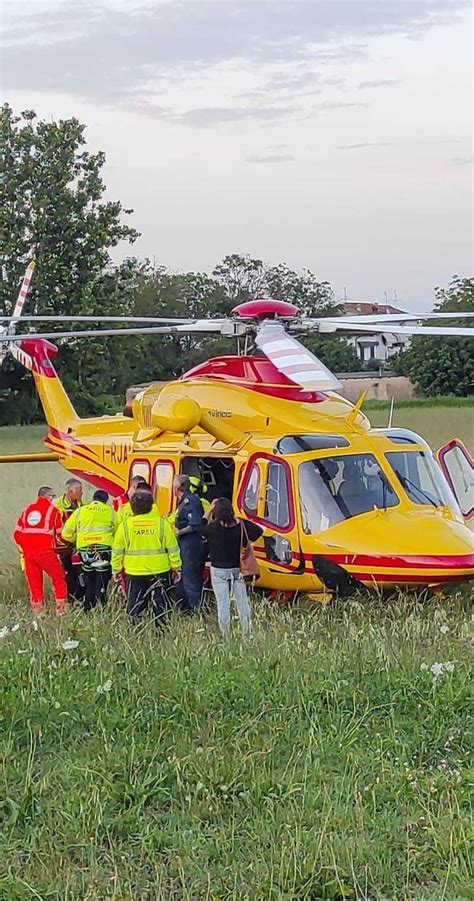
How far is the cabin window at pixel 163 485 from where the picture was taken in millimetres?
11641

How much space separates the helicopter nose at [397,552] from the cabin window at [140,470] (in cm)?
276

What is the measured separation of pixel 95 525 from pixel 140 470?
5.84ft

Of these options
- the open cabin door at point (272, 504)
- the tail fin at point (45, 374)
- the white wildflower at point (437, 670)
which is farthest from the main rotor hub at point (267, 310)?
the white wildflower at point (437, 670)

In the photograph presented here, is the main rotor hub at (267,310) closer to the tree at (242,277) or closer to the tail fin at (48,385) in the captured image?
the tail fin at (48,385)

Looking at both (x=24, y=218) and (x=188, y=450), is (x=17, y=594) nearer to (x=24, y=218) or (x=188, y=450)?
(x=188, y=450)

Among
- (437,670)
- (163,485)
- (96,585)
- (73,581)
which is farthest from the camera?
(163,485)

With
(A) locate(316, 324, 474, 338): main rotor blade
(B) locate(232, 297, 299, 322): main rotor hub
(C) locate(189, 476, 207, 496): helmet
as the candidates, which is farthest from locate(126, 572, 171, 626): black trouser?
(A) locate(316, 324, 474, 338): main rotor blade

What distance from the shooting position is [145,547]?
9.29 metres

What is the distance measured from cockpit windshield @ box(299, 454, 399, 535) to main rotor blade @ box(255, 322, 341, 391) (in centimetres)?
134

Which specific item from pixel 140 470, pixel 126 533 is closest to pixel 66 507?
pixel 140 470

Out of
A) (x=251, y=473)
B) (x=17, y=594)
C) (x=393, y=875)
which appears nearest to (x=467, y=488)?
(x=251, y=473)

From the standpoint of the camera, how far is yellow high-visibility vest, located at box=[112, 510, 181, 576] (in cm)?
929

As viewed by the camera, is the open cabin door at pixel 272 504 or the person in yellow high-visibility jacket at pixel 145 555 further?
the open cabin door at pixel 272 504

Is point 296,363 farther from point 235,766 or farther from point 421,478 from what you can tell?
point 235,766
